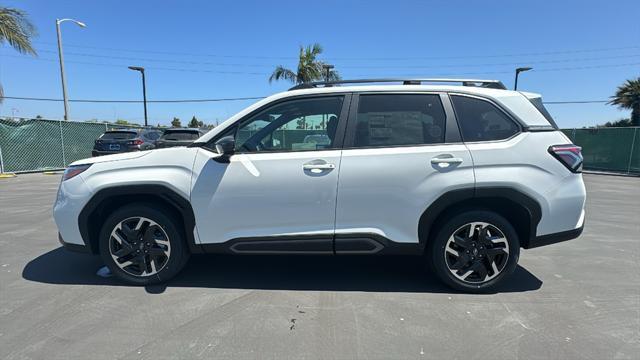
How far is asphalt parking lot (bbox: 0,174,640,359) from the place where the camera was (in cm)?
273

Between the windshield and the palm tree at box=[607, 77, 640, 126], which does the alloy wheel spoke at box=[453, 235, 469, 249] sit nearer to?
the windshield

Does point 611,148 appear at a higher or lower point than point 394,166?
lower

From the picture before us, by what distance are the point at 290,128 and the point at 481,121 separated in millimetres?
1799

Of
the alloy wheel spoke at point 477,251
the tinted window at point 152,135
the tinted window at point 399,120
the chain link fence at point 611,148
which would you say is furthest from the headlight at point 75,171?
the chain link fence at point 611,148

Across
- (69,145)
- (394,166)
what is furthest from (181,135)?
(394,166)

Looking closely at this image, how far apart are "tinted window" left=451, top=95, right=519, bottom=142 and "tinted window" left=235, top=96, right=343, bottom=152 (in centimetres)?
113

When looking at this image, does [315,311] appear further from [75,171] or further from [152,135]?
[152,135]

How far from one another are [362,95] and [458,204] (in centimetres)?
136

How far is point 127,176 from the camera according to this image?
357 cm

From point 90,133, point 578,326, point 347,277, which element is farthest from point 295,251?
point 90,133

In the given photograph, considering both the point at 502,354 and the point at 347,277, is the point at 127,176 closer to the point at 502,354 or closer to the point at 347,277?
the point at 347,277

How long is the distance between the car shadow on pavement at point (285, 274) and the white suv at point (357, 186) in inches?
14.7

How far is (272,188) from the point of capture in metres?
3.47

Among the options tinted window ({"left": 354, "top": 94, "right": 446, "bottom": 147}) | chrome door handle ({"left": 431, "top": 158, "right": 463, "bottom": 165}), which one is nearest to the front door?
tinted window ({"left": 354, "top": 94, "right": 446, "bottom": 147})
